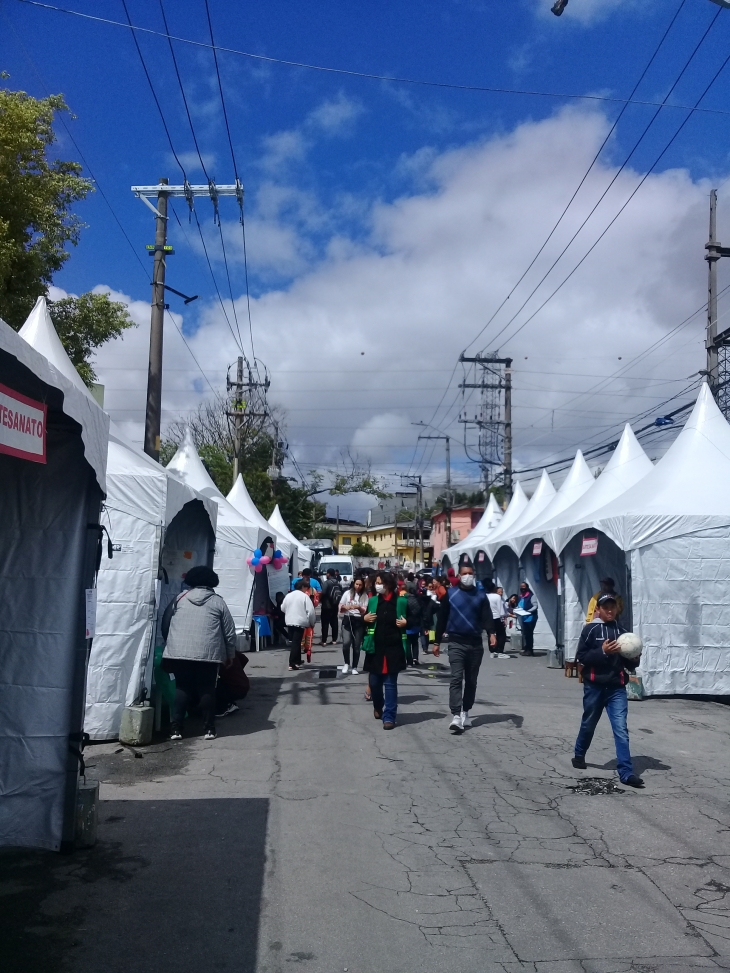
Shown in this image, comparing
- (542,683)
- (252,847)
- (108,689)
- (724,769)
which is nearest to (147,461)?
(108,689)

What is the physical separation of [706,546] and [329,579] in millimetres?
8170

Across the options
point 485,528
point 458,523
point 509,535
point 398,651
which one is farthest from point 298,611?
point 458,523

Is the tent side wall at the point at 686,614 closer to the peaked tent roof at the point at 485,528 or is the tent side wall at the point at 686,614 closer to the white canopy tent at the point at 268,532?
the white canopy tent at the point at 268,532

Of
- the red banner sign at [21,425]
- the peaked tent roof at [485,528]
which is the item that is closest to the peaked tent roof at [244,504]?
the peaked tent roof at [485,528]

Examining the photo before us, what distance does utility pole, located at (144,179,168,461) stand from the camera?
1529 cm

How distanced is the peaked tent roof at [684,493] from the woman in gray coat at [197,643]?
750 cm

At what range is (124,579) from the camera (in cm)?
933

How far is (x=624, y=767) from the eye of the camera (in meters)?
7.84

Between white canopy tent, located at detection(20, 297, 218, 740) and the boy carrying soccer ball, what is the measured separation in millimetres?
4541

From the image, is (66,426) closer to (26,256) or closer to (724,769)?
(724,769)

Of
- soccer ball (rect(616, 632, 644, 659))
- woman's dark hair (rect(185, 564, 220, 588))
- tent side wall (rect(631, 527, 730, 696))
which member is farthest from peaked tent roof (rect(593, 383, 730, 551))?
woman's dark hair (rect(185, 564, 220, 588))

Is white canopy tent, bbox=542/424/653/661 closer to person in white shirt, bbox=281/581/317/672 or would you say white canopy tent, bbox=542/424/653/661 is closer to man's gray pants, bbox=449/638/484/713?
person in white shirt, bbox=281/581/317/672

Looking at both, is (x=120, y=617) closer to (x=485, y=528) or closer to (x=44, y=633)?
(x=44, y=633)

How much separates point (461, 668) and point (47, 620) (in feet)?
18.6
